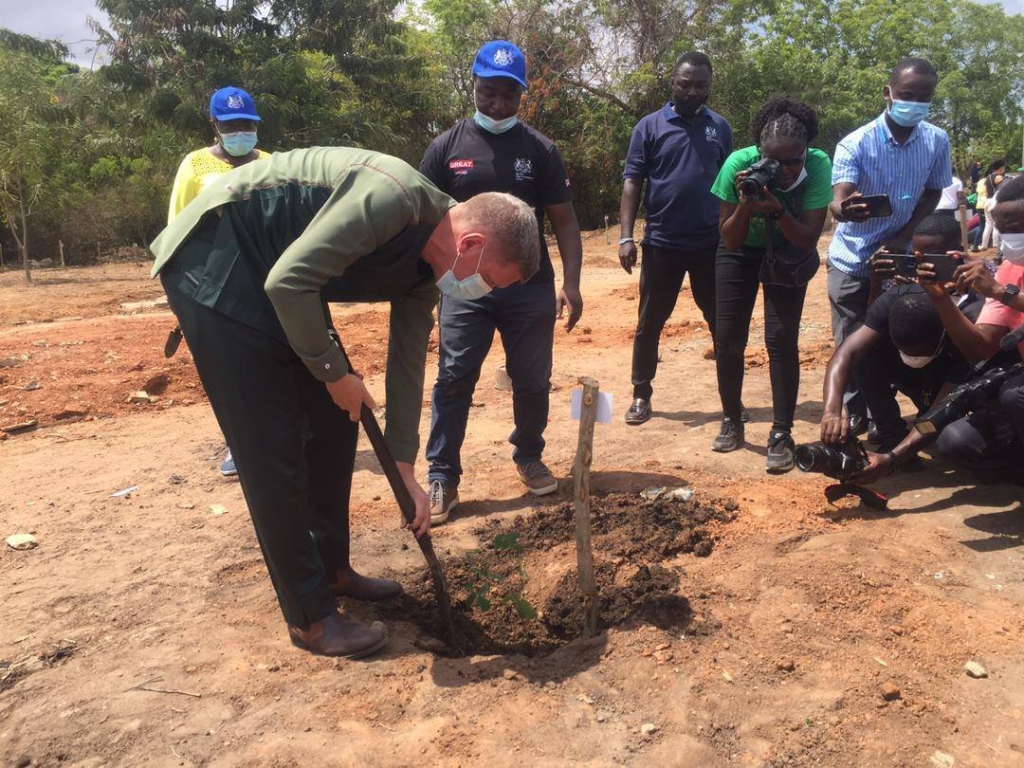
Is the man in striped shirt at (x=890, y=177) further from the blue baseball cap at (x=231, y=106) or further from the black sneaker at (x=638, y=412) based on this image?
the blue baseball cap at (x=231, y=106)

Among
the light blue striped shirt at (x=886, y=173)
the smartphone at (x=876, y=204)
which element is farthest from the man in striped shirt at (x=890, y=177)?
the smartphone at (x=876, y=204)

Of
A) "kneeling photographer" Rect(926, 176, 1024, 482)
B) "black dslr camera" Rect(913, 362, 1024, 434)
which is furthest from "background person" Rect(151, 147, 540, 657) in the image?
"black dslr camera" Rect(913, 362, 1024, 434)

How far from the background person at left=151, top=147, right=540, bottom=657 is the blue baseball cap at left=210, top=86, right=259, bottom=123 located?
223 centimetres

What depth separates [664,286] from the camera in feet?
16.8

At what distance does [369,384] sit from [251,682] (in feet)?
14.6

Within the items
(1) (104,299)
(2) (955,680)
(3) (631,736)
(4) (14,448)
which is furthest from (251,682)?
(1) (104,299)

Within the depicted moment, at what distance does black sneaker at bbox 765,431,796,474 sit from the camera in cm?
436

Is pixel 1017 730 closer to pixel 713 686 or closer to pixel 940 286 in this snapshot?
→ pixel 713 686

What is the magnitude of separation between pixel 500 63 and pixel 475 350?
131 cm

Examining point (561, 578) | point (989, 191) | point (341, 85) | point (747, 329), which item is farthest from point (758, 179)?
point (341, 85)

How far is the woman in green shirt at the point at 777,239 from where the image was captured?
4.14 meters

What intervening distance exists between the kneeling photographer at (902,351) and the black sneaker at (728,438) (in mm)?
698

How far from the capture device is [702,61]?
198 inches

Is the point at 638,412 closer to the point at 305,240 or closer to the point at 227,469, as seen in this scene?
the point at 227,469
